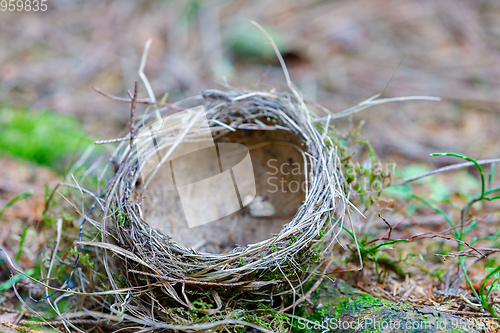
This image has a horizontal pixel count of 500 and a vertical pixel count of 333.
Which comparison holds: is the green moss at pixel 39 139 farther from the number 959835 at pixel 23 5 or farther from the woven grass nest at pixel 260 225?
the number 959835 at pixel 23 5

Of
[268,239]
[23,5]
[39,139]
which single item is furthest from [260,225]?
[23,5]

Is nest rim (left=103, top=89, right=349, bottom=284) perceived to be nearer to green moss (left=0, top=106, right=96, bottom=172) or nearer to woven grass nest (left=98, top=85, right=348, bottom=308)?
woven grass nest (left=98, top=85, right=348, bottom=308)

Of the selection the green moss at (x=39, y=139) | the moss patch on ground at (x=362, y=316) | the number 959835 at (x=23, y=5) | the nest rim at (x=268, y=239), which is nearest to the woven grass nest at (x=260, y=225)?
the nest rim at (x=268, y=239)

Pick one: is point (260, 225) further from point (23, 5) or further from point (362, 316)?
point (23, 5)

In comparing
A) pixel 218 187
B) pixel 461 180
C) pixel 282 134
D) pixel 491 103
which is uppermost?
pixel 282 134

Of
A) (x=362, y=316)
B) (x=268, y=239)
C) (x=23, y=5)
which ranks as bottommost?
(x=362, y=316)

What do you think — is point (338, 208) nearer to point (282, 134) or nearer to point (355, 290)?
point (355, 290)

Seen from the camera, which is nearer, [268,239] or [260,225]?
[268,239]

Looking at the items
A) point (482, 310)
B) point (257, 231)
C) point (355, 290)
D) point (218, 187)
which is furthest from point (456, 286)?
point (218, 187)
